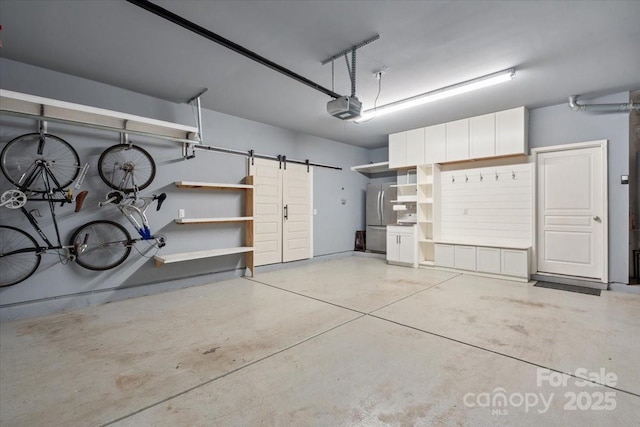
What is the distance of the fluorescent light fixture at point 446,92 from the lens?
3.60 meters

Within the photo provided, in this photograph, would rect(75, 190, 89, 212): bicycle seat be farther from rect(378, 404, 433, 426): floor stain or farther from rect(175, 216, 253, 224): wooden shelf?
rect(378, 404, 433, 426): floor stain

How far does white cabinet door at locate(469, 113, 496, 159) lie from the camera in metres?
5.14

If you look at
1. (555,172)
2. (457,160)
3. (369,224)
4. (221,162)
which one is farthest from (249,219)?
(555,172)

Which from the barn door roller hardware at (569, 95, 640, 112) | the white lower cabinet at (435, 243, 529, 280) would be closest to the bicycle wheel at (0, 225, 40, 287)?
the white lower cabinet at (435, 243, 529, 280)

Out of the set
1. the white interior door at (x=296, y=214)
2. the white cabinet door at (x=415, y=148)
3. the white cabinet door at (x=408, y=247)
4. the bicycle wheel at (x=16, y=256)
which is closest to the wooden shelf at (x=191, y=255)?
the white interior door at (x=296, y=214)

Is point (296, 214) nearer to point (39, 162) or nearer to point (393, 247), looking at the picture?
point (393, 247)

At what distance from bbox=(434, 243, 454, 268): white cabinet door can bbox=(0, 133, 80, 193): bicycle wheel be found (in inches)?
238

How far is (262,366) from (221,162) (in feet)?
12.4

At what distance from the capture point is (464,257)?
5.46 m

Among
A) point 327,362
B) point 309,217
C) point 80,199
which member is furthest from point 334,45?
point 309,217

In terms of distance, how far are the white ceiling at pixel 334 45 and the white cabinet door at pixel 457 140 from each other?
40.5 inches

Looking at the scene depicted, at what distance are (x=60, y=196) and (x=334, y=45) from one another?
378cm

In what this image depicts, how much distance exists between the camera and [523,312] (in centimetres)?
343

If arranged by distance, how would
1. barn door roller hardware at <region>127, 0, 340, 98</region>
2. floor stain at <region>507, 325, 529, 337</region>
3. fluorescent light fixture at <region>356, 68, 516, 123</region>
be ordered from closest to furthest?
barn door roller hardware at <region>127, 0, 340, 98</region>, floor stain at <region>507, 325, 529, 337</region>, fluorescent light fixture at <region>356, 68, 516, 123</region>
